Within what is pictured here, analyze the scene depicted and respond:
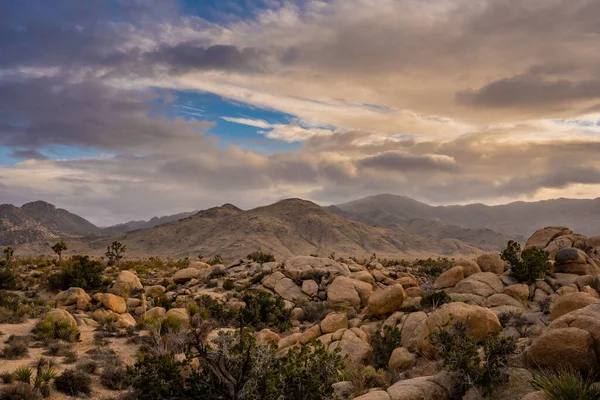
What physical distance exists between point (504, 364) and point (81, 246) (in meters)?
155

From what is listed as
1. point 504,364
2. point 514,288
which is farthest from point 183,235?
point 504,364

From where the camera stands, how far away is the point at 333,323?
2066 cm

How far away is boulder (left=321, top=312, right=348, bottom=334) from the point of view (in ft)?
67.4

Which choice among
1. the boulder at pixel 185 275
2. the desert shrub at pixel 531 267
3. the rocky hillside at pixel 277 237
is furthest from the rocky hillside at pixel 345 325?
the rocky hillside at pixel 277 237

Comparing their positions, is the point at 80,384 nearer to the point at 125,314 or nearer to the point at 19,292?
the point at 125,314

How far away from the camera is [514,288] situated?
23.6m

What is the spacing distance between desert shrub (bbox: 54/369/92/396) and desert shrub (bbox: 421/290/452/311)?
1647 cm

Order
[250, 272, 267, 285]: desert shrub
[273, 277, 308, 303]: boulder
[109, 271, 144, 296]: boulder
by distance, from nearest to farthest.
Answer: [109, 271, 144, 296]: boulder → [273, 277, 308, 303]: boulder → [250, 272, 267, 285]: desert shrub

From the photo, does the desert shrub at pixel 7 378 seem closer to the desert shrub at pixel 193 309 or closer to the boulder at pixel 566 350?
the desert shrub at pixel 193 309

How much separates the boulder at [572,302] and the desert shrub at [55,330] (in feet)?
72.7

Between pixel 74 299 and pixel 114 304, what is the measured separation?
101 inches

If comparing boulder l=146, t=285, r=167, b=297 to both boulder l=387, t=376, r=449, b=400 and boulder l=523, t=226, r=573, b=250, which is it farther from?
boulder l=523, t=226, r=573, b=250

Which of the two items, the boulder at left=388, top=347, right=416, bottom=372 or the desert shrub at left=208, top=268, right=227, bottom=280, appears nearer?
the boulder at left=388, top=347, right=416, bottom=372

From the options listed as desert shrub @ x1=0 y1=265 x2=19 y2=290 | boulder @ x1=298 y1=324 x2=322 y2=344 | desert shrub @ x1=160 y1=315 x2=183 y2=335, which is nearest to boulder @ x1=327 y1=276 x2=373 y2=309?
boulder @ x1=298 y1=324 x2=322 y2=344
